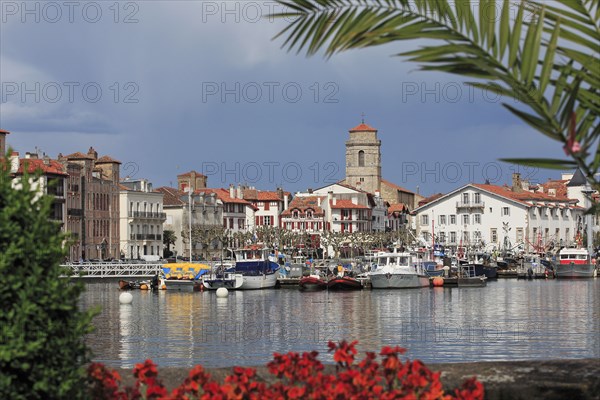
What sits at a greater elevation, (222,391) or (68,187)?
(68,187)

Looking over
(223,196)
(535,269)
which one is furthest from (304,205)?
(535,269)

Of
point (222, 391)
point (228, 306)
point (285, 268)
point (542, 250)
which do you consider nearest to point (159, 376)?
point (222, 391)

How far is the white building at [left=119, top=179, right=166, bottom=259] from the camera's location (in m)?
147

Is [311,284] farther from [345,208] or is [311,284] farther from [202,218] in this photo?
[345,208]

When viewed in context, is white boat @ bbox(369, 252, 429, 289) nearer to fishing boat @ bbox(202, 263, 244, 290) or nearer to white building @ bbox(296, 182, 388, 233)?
fishing boat @ bbox(202, 263, 244, 290)

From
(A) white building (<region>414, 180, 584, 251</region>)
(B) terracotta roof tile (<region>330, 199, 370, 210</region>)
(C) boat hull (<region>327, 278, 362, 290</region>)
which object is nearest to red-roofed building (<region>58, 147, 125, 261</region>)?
(C) boat hull (<region>327, 278, 362, 290</region>)

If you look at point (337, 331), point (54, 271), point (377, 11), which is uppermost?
point (377, 11)

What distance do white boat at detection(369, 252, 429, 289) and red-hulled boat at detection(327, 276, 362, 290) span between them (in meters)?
1.49

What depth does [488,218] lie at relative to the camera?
169 m

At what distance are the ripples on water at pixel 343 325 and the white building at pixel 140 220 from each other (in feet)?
181

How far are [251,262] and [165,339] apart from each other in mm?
51337

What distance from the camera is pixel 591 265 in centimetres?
12138

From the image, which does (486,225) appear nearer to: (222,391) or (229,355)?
(229,355)

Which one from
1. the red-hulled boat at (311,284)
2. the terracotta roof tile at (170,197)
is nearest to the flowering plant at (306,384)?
the red-hulled boat at (311,284)
